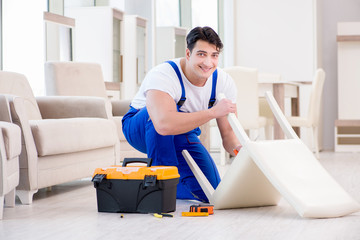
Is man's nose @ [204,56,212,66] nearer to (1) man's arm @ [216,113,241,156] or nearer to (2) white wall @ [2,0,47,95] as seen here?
(1) man's arm @ [216,113,241,156]

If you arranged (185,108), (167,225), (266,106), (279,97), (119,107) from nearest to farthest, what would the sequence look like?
(167,225) → (185,108) → (119,107) → (279,97) → (266,106)

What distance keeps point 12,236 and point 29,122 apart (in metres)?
1.08

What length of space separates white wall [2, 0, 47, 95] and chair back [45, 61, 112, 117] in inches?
6.3

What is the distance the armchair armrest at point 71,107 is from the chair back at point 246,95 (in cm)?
168

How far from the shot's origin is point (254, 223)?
243cm

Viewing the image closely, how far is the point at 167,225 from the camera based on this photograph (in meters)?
2.39

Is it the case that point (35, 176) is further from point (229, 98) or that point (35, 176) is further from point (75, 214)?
point (229, 98)

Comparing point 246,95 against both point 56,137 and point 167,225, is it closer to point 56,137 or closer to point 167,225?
point 56,137

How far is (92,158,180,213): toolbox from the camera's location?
2605 mm

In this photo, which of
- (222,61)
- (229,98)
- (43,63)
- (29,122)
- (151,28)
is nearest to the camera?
A: (229,98)

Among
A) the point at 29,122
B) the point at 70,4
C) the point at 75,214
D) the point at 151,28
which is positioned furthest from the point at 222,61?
the point at 75,214

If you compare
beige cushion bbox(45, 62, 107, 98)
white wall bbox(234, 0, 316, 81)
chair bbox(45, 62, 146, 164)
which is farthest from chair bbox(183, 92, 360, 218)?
white wall bbox(234, 0, 316, 81)

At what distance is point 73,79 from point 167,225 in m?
2.70

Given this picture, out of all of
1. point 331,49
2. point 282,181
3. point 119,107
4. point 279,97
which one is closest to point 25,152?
point 282,181
